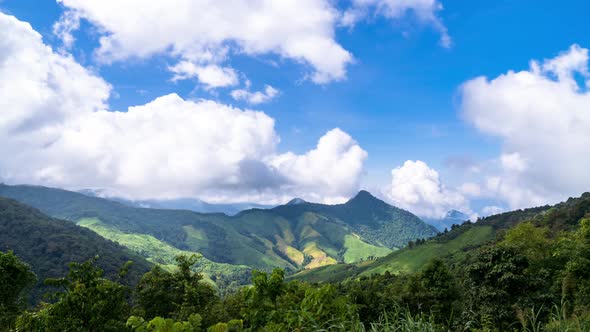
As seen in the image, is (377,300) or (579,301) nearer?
(579,301)

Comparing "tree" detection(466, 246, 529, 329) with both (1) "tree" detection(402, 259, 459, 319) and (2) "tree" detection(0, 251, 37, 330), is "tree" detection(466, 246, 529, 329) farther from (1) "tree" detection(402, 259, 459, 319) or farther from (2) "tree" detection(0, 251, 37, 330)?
(2) "tree" detection(0, 251, 37, 330)

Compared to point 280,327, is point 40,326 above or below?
below

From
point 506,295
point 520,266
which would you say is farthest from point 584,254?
point 506,295

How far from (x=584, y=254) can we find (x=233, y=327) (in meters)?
51.6

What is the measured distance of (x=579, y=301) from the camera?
37.8m

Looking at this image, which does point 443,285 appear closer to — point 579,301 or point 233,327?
point 579,301

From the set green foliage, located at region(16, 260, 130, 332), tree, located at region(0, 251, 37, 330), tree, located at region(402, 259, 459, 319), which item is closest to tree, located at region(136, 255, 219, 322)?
tree, located at region(0, 251, 37, 330)

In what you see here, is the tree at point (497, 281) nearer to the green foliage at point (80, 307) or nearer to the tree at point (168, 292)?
the tree at point (168, 292)

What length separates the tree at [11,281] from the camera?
31.8 m

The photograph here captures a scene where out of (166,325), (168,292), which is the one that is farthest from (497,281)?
(166,325)

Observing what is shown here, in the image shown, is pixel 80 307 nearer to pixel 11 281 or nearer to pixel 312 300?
pixel 11 281

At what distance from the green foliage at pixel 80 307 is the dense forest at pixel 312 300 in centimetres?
6

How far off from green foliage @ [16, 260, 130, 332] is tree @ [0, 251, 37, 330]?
8876 millimetres

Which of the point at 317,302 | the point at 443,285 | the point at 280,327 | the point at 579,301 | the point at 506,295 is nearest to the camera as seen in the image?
the point at 280,327
